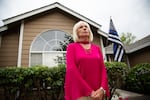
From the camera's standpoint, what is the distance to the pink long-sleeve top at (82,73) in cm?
170

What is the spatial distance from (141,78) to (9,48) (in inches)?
281

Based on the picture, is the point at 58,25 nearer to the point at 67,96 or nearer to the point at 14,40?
the point at 14,40

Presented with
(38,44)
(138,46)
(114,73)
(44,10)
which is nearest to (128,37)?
(138,46)

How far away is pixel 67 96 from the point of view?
1735 mm

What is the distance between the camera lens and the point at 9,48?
735 cm

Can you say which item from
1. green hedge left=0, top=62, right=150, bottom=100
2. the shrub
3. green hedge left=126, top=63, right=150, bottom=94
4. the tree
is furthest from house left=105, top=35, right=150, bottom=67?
the tree

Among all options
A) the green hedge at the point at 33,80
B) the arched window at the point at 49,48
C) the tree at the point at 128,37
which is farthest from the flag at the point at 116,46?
the tree at the point at 128,37

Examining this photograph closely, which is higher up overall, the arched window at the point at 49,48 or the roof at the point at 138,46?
the roof at the point at 138,46

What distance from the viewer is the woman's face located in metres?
2.02

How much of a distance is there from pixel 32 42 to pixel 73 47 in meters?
5.70

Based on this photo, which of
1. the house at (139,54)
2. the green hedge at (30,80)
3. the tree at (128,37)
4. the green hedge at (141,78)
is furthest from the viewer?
the tree at (128,37)

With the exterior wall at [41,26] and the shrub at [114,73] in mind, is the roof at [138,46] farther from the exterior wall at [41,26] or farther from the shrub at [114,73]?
the exterior wall at [41,26]

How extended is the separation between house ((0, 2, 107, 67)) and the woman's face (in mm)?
5318

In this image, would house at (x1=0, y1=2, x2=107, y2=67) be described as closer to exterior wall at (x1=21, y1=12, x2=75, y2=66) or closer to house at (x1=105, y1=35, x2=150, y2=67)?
exterior wall at (x1=21, y1=12, x2=75, y2=66)
